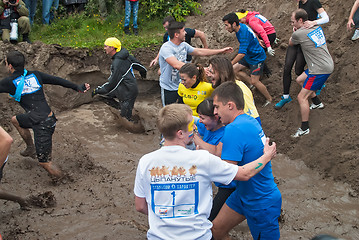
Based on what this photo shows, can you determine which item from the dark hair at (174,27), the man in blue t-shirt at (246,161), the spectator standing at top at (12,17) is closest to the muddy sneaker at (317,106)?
the dark hair at (174,27)

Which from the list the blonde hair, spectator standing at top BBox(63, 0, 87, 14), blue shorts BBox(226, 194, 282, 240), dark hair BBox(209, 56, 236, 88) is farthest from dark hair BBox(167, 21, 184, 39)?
spectator standing at top BBox(63, 0, 87, 14)

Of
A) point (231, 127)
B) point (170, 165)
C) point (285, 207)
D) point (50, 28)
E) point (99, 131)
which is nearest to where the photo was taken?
point (170, 165)

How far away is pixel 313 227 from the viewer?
488cm

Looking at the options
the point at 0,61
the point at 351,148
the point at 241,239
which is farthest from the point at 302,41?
the point at 0,61

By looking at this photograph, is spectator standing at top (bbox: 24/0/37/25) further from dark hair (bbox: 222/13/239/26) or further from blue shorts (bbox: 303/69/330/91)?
blue shorts (bbox: 303/69/330/91)

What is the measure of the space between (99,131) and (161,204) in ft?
17.1

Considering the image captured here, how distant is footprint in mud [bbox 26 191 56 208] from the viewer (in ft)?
16.3

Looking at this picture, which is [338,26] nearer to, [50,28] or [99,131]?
[99,131]

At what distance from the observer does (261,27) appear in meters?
7.37

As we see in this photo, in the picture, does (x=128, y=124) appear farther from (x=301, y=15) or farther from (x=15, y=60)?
(x=301, y=15)

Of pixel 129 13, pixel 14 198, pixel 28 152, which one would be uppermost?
pixel 129 13

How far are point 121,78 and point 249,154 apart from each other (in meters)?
4.29

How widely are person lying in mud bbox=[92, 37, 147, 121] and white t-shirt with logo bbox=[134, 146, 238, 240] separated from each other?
455cm

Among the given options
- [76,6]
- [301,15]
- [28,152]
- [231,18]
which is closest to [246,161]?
[301,15]
